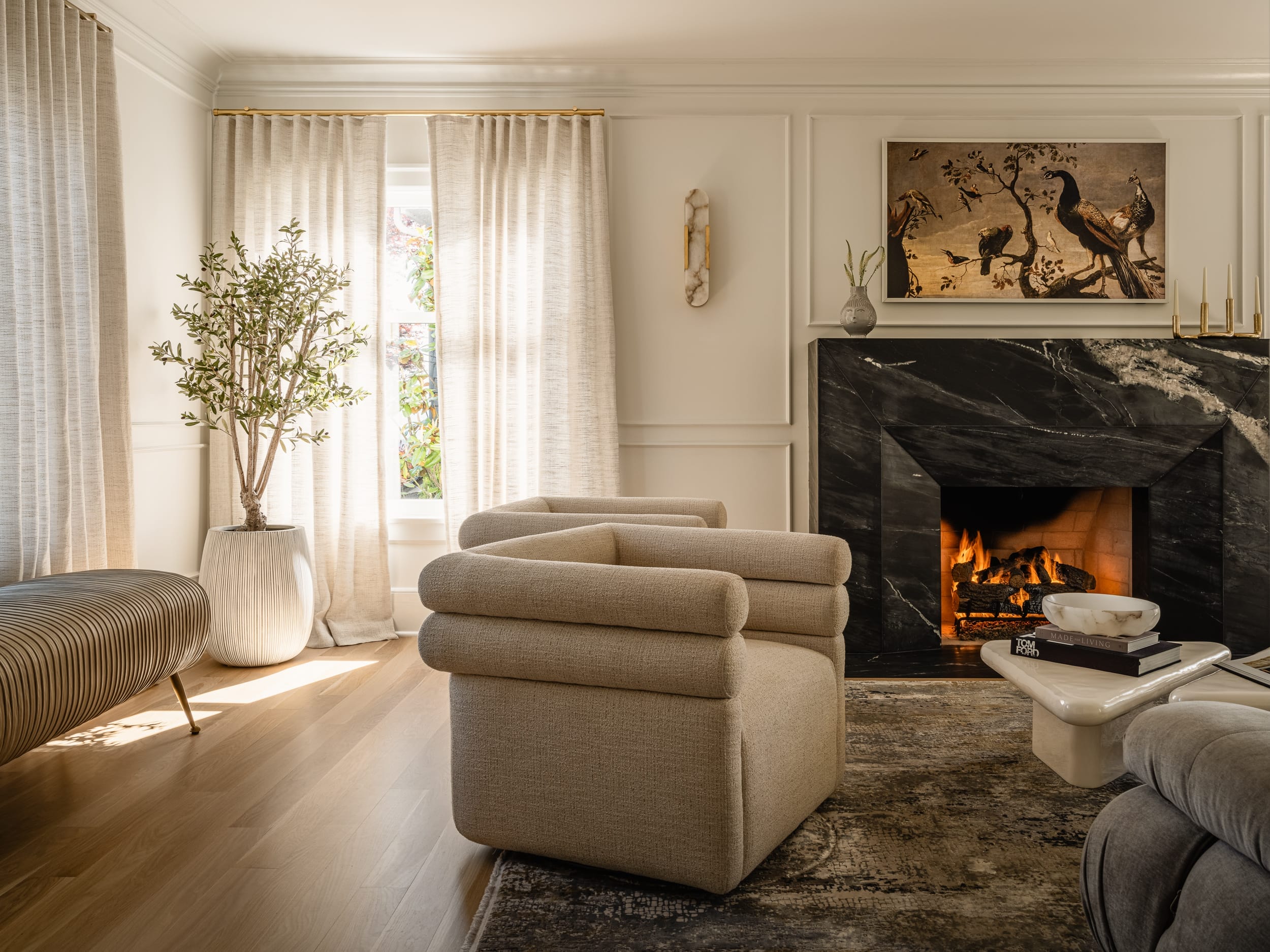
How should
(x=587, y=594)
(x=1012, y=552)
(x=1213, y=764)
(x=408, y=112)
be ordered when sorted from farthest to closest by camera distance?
(x=1012, y=552)
(x=408, y=112)
(x=587, y=594)
(x=1213, y=764)

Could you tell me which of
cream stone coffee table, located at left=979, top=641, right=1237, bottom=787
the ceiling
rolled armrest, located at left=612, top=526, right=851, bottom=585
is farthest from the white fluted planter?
cream stone coffee table, located at left=979, top=641, right=1237, bottom=787

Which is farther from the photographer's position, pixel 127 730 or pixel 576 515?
pixel 127 730

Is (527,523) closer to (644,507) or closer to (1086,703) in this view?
(644,507)

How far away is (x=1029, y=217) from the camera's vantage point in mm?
4348

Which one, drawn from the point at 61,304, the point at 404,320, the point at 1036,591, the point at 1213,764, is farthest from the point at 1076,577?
the point at 61,304

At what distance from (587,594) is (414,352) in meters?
3.07

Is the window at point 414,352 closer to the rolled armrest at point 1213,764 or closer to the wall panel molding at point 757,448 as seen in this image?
the wall panel molding at point 757,448

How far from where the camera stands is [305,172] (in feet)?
14.3

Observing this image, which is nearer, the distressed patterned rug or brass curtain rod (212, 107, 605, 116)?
the distressed patterned rug

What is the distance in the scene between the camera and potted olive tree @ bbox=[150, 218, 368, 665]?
149 inches

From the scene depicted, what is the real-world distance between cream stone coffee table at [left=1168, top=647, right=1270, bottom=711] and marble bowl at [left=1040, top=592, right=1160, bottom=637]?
0.82ft

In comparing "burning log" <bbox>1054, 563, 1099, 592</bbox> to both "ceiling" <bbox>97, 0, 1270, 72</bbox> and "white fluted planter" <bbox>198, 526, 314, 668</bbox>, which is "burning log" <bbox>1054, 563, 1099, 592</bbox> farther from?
"white fluted planter" <bbox>198, 526, 314, 668</bbox>

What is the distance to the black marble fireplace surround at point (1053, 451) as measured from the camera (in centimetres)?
405

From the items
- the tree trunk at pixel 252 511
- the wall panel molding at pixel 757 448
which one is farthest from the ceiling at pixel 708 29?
the tree trunk at pixel 252 511
